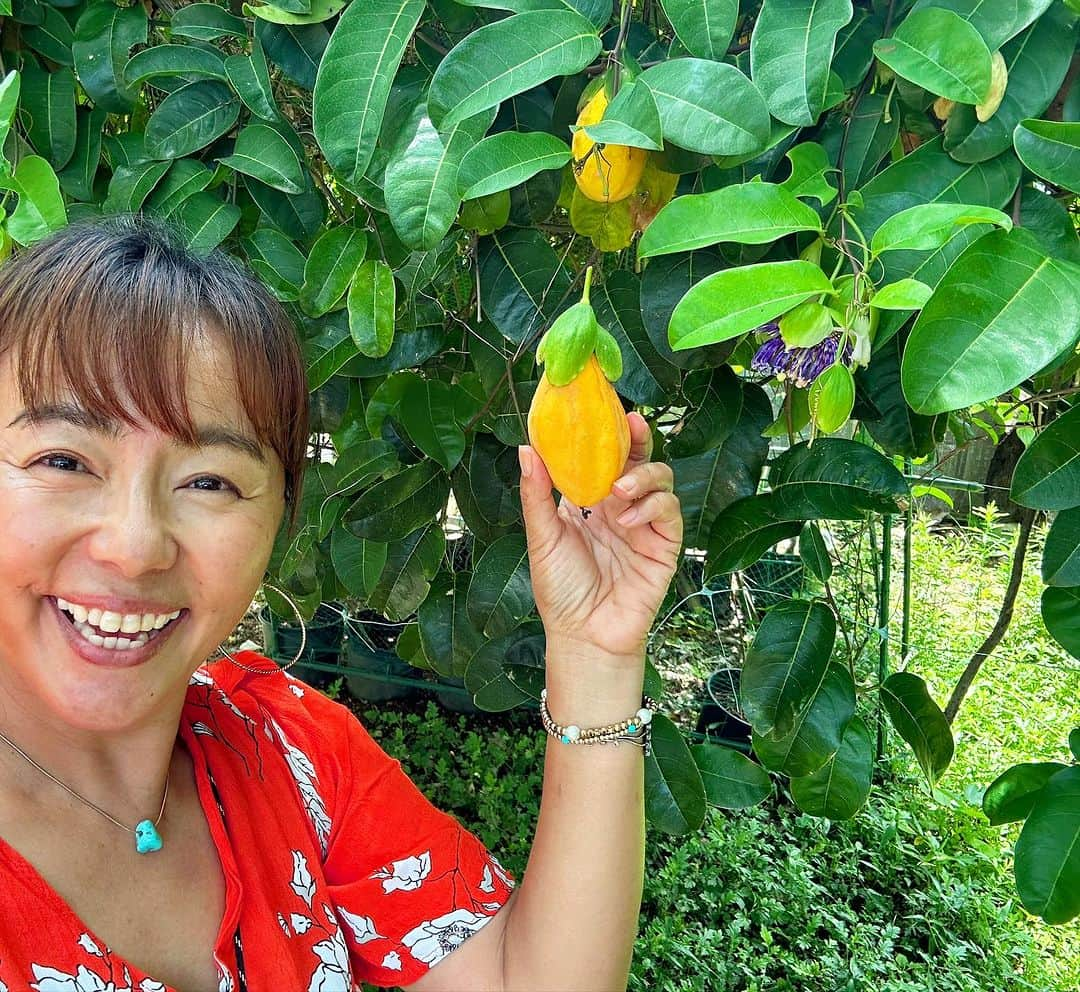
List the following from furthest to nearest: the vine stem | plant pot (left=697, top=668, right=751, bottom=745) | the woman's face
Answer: plant pot (left=697, top=668, right=751, bottom=745)
the vine stem
the woman's face

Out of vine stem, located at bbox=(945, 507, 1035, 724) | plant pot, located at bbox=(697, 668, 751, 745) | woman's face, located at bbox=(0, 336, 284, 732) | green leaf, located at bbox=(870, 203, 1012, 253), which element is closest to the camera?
green leaf, located at bbox=(870, 203, 1012, 253)

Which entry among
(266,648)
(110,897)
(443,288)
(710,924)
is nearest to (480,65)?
(443,288)

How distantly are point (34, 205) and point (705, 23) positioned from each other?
23.6 inches

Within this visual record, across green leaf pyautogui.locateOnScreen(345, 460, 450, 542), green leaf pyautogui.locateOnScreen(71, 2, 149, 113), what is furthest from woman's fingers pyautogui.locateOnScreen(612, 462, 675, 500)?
green leaf pyautogui.locateOnScreen(71, 2, 149, 113)

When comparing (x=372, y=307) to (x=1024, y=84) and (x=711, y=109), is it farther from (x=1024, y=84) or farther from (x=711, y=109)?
(x=1024, y=84)

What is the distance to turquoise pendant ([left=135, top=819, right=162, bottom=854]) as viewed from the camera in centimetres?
92

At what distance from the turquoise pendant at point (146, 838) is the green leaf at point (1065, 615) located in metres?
0.87

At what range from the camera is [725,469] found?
3.44ft

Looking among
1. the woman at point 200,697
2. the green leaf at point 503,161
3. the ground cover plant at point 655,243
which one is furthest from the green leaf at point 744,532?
the green leaf at point 503,161

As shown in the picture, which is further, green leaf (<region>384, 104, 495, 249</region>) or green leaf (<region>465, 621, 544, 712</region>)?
green leaf (<region>465, 621, 544, 712</region>)

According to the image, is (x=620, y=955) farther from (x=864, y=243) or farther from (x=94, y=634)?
(x=864, y=243)

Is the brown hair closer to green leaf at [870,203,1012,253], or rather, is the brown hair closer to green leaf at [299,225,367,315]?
green leaf at [299,225,367,315]

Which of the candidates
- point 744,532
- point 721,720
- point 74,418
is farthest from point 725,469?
point 721,720

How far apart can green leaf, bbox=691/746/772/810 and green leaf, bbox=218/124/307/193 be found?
2.46 ft
